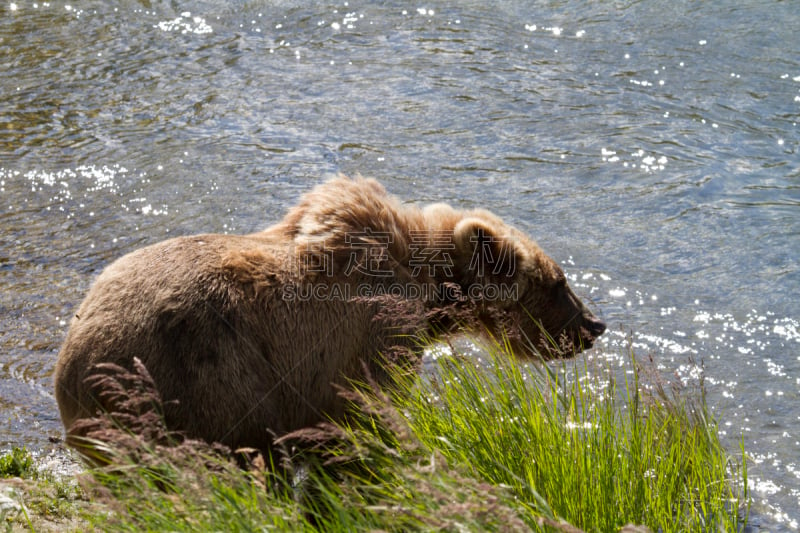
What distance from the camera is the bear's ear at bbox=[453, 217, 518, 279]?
5031 mm

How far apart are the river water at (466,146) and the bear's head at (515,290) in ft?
4.13

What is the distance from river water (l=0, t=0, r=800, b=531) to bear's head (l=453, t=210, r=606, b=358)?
1.26 m

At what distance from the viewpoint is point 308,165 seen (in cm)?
951

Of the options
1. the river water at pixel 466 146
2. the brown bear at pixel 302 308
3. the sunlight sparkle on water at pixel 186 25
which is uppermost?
the brown bear at pixel 302 308

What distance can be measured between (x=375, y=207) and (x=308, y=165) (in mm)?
4644

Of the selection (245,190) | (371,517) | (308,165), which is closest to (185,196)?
(245,190)

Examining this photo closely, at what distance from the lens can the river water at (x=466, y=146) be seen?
22.6 ft

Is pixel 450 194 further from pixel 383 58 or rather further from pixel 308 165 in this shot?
pixel 383 58

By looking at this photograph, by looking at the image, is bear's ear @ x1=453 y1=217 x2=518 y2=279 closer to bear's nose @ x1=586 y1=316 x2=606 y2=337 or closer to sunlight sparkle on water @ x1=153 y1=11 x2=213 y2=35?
bear's nose @ x1=586 y1=316 x2=606 y2=337

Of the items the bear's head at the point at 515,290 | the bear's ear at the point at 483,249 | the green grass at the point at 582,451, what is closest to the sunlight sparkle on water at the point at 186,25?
the bear's head at the point at 515,290

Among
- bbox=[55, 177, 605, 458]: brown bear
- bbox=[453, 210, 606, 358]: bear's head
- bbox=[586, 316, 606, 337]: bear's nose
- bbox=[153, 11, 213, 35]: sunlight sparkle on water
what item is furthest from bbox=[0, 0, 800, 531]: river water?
bbox=[55, 177, 605, 458]: brown bear

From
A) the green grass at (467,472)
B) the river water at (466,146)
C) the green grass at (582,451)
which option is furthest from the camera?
the river water at (466,146)

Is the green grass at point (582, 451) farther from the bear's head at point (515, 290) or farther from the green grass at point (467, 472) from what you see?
the bear's head at point (515, 290)

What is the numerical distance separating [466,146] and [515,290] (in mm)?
4870
